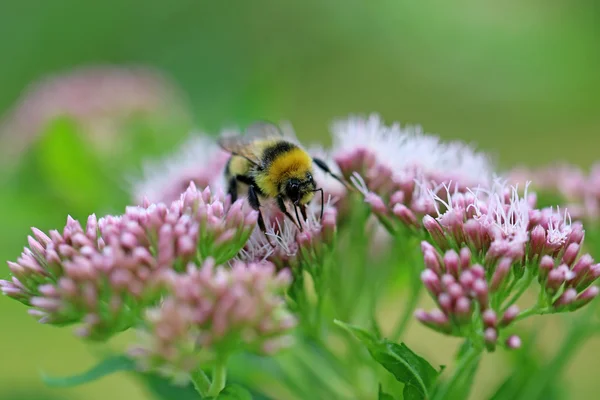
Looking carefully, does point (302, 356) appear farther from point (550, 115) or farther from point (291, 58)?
point (291, 58)

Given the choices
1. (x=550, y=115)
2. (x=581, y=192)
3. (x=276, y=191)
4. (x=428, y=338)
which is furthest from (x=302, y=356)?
(x=550, y=115)

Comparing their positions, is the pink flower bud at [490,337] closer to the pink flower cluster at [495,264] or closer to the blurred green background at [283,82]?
the pink flower cluster at [495,264]

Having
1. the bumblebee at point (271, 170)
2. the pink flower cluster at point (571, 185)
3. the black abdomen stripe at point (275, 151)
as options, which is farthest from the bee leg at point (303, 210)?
the pink flower cluster at point (571, 185)

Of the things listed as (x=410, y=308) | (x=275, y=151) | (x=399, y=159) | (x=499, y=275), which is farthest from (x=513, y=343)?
(x=275, y=151)

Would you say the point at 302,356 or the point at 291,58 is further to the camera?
the point at 291,58

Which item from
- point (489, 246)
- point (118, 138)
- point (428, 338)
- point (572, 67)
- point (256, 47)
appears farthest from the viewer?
point (256, 47)
